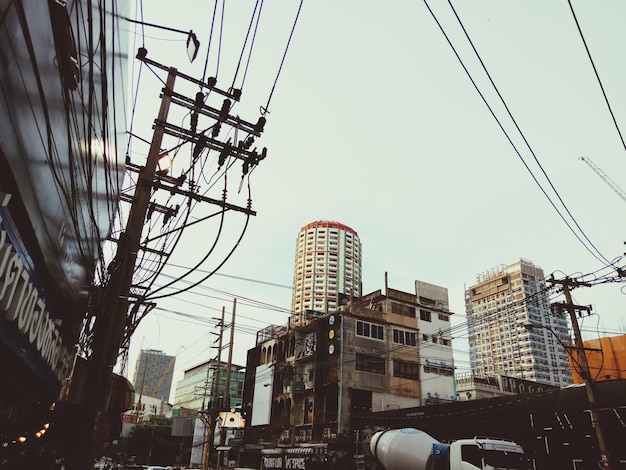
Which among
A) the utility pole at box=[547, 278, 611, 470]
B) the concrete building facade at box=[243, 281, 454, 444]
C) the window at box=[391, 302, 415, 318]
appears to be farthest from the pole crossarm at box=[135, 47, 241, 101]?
the window at box=[391, 302, 415, 318]

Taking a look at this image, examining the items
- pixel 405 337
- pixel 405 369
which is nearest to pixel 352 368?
pixel 405 369

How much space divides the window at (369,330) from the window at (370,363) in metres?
2.20

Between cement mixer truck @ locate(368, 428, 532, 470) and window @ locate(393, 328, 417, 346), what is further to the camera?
window @ locate(393, 328, 417, 346)

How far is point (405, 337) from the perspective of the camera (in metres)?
46.8

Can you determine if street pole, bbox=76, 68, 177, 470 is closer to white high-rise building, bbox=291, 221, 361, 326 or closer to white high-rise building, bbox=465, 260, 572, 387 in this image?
white high-rise building, bbox=291, 221, 361, 326

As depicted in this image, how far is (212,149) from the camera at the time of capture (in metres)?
9.94

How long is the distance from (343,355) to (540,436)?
67.0ft

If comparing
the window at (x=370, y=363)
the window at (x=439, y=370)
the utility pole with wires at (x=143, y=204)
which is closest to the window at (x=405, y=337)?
the window at (x=439, y=370)

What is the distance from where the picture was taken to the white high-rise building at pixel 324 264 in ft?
506

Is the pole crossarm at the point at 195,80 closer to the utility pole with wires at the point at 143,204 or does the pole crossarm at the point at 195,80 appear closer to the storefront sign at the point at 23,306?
the utility pole with wires at the point at 143,204

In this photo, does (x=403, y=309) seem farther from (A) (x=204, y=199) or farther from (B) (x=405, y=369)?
(A) (x=204, y=199)

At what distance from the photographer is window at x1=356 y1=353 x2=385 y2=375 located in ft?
139

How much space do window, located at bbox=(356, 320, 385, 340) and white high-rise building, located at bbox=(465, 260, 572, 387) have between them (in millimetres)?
112064

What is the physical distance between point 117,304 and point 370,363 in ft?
125
